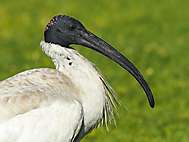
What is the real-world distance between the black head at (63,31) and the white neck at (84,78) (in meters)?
0.06

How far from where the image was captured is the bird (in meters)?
5.86

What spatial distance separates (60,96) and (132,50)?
25.8 ft

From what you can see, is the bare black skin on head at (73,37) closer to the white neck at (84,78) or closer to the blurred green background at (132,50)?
the white neck at (84,78)

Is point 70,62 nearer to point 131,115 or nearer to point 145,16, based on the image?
point 131,115

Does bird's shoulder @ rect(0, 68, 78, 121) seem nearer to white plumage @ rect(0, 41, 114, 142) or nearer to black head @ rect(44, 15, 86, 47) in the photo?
white plumage @ rect(0, 41, 114, 142)

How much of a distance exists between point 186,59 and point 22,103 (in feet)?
24.4

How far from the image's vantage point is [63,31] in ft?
21.0

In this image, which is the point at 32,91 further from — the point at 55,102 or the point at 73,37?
the point at 73,37

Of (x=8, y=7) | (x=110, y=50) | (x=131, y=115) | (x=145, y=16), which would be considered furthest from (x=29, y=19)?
(x=110, y=50)

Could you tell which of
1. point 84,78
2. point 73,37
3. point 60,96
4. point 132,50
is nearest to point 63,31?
point 73,37

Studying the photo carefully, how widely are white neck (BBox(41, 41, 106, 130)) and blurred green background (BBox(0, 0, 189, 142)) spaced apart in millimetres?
2581

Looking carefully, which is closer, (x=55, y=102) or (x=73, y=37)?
(x=55, y=102)

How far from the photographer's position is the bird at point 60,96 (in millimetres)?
5855

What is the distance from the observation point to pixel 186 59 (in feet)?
42.7
